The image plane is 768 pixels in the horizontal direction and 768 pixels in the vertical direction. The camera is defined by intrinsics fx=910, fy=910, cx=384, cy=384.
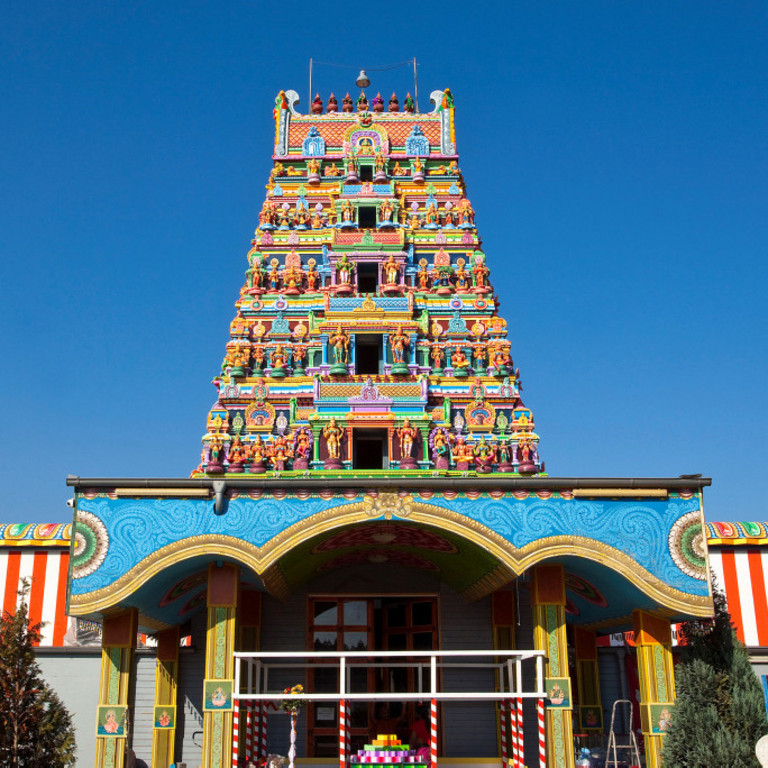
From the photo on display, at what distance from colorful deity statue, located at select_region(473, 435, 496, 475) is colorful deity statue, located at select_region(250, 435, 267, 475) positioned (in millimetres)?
4597

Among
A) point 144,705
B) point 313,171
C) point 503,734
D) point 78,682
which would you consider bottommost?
point 503,734

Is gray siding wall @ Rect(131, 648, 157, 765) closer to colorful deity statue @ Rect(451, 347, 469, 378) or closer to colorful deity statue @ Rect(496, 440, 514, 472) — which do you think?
colorful deity statue @ Rect(496, 440, 514, 472)

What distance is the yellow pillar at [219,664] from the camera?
13.5m

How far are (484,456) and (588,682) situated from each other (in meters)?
5.59

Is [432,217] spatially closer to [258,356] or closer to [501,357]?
[501,357]

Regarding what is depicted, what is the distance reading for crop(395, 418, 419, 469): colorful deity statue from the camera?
64.1ft

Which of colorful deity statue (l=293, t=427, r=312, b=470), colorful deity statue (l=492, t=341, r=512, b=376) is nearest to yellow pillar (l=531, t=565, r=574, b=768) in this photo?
colorful deity statue (l=293, t=427, r=312, b=470)

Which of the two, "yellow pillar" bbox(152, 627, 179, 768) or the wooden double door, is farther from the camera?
"yellow pillar" bbox(152, 627, 179, 768)

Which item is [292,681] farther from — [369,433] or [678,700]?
[678,700]

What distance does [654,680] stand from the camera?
14.2 meters

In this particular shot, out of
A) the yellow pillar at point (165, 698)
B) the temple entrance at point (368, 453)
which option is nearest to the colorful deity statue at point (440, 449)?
the temple entrance at point (368, 453)

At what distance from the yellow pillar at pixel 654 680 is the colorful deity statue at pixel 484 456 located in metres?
5.49

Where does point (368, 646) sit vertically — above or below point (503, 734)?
above

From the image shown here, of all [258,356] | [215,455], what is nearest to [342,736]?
[215,455]
